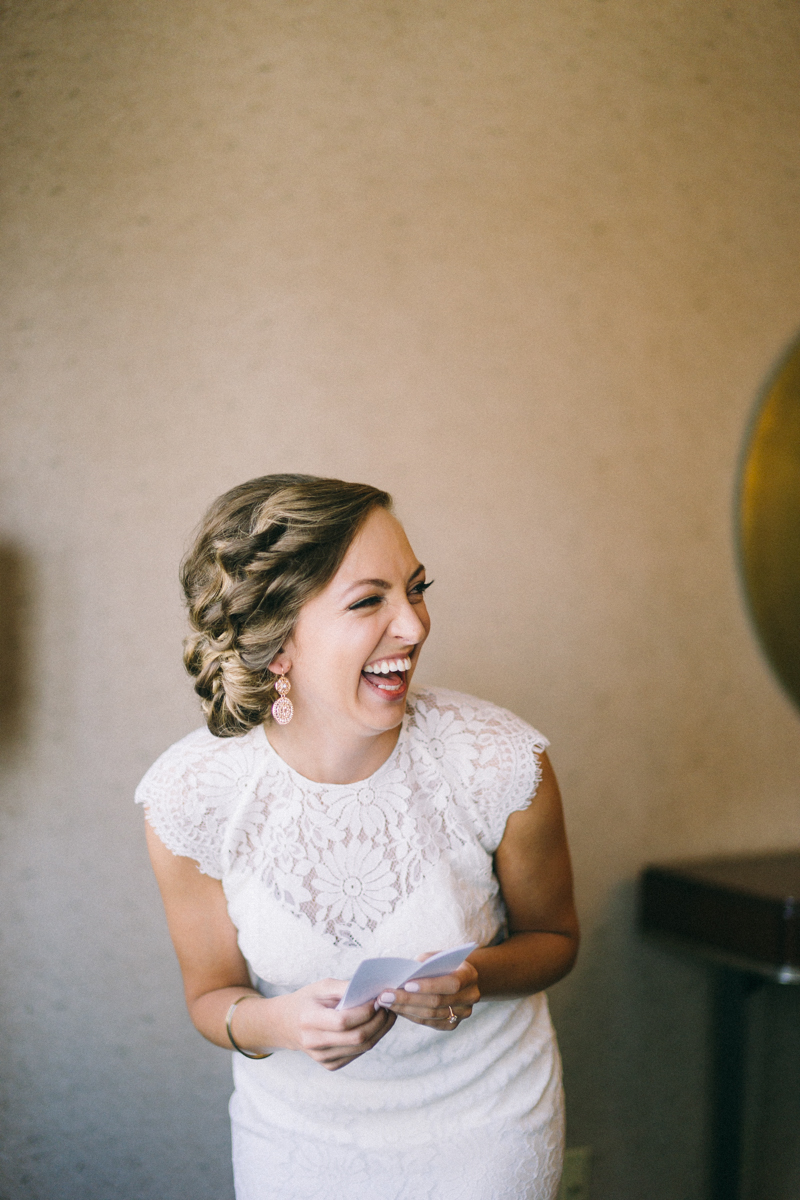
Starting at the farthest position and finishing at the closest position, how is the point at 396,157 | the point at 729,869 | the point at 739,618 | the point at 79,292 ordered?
the point at 739,618 < the point at 729,869 < the point at 396,157 < the point at 79,292

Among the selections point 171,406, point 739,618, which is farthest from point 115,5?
point 739,618

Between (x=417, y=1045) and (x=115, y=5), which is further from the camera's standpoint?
(x=115, y=5)

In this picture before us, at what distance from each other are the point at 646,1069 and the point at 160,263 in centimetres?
209

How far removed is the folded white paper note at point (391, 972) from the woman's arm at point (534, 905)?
0.18 metres

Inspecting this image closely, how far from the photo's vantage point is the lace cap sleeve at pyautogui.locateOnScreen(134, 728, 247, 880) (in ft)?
4.39

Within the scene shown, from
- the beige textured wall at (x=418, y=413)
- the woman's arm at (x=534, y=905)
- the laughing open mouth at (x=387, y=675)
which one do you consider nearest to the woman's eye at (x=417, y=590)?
the laughing open mouth at (x=387, y=675)

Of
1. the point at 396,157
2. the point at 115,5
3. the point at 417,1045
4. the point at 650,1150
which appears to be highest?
the point at 115,5

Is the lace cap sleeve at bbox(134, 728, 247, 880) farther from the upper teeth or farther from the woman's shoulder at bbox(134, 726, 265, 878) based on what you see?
the upper teeth

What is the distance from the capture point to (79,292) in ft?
5.38

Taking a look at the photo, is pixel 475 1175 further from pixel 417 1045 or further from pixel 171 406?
pixel 171 406

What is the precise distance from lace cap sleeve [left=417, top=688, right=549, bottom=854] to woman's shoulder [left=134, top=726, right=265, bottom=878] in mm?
313

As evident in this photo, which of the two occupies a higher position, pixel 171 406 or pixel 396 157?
pixel 396 157

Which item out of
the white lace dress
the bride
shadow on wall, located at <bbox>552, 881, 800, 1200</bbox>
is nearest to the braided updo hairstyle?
the bride

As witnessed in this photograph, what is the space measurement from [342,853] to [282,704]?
9.6 inches
